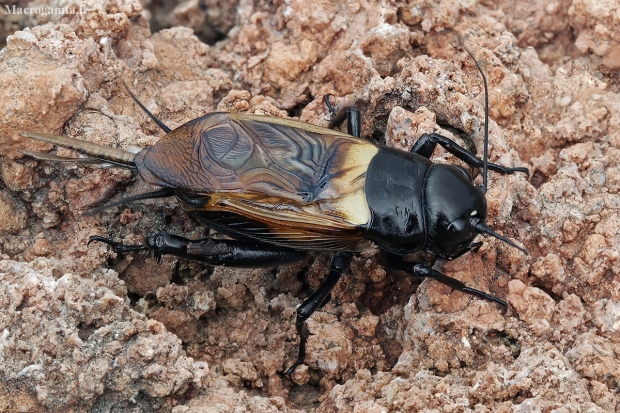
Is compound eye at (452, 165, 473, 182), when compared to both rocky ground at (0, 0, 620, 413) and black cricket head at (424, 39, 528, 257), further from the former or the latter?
rocky ground at (0, 0, 620, 413)

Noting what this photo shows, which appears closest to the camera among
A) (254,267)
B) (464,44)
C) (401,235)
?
(401,235)

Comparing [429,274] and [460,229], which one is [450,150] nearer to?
[460,229]

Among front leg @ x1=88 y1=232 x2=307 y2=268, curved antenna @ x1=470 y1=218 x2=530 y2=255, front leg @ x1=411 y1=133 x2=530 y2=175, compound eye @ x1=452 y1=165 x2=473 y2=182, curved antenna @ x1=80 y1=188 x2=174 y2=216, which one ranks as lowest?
front leg @ x1=88 y1=232 x2=307 y2=268

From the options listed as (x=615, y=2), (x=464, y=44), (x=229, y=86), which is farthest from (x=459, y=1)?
(x=229, y=86)

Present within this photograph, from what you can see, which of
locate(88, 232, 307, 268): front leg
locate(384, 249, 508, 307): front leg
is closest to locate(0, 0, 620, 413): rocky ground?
locate(384, 249, 508, 307): front leg

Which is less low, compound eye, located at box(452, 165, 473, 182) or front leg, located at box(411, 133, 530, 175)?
front leg, located at box(411, 133, 530, 175)

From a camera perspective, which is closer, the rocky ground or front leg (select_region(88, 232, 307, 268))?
the rocky ground

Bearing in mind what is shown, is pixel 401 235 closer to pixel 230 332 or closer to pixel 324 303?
pixel 324 303
